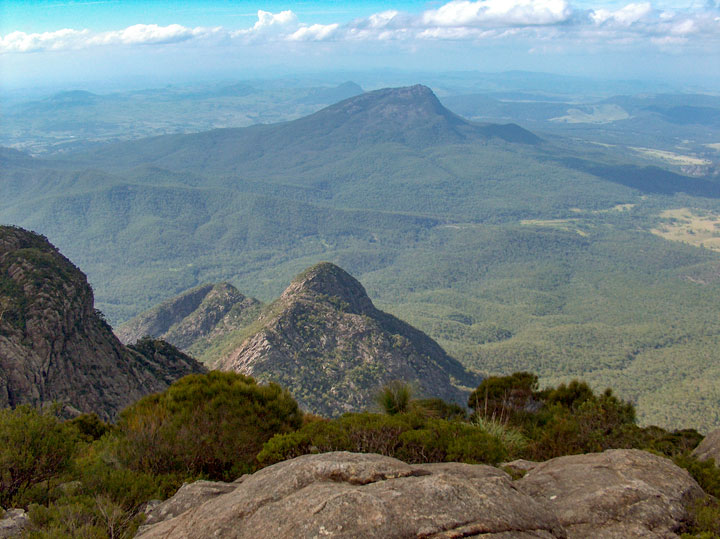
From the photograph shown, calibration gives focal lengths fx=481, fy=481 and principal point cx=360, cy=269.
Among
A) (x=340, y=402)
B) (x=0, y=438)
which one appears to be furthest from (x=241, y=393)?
(x=340, y=402)

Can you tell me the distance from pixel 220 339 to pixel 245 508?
68.5m

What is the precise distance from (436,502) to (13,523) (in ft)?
28.0

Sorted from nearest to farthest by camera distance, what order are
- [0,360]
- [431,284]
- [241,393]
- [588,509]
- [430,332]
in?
[588,509]
[241,393]
[0,360]
[430,332]
[431,284]

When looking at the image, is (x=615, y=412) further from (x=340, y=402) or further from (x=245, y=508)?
(x=340, y=402)

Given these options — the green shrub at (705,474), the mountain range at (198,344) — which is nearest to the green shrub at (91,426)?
the mountain range at (198,344)

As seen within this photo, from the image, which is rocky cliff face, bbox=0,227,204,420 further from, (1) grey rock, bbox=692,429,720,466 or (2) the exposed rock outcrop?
(1) grey rock, bbox=692,429,720,466

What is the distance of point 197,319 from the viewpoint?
8025 cm

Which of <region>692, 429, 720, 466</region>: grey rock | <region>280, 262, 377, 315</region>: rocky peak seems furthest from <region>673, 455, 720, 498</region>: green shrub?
<region>280, 262, 377, 315</region>: rocky peak

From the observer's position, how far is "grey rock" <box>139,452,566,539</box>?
24.0 feet

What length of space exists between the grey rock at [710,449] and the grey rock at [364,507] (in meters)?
10.0

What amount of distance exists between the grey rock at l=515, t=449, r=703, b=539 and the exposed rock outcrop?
0.06 feet

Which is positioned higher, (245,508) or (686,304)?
(245,508)

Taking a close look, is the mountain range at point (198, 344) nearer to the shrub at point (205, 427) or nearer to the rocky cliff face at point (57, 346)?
the rocky cliff face at point (57, 346)

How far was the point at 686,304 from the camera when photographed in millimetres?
150375
